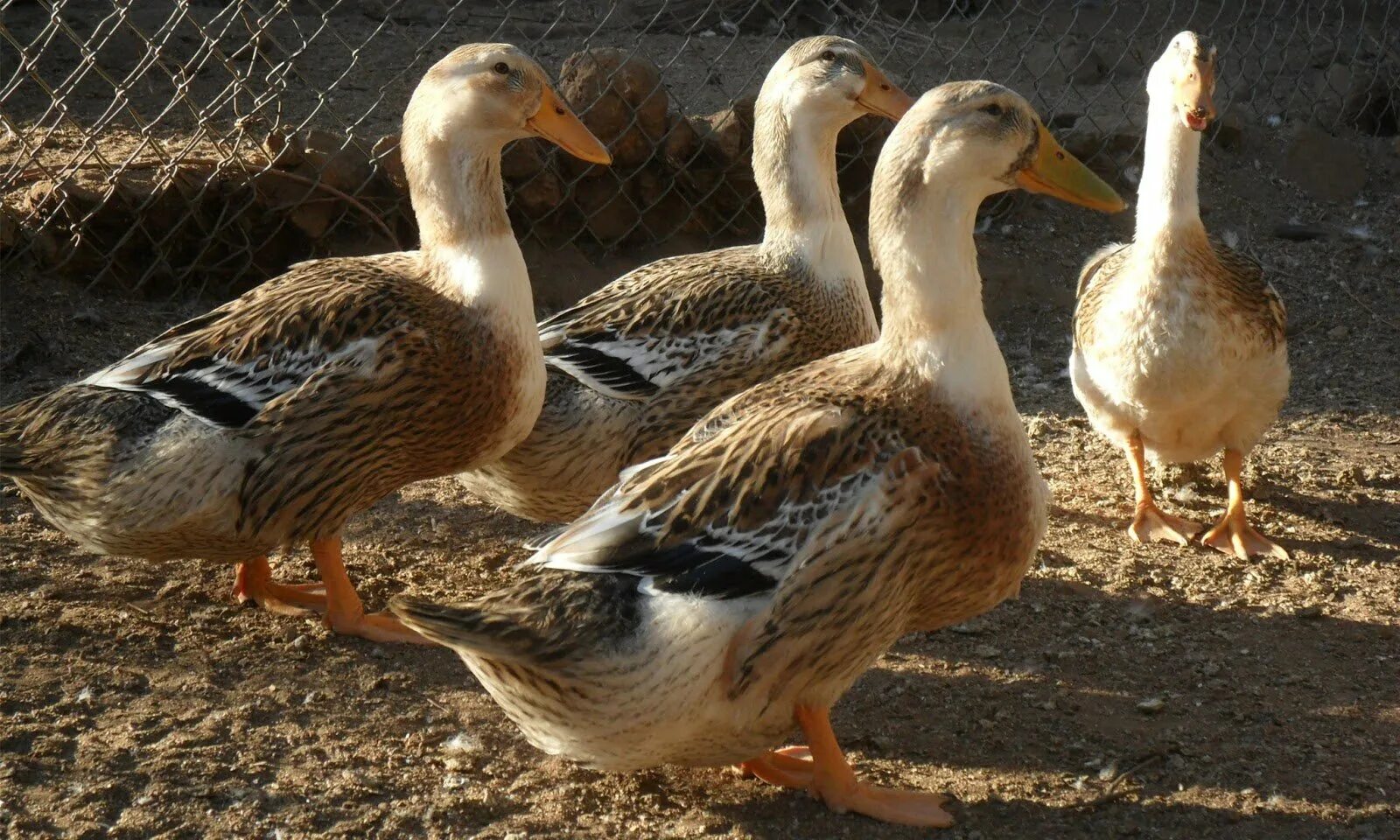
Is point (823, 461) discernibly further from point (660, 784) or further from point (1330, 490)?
point (1330, 490)

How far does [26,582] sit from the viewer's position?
450cm

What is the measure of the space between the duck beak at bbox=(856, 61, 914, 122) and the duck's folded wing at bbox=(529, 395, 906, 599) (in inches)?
77.2

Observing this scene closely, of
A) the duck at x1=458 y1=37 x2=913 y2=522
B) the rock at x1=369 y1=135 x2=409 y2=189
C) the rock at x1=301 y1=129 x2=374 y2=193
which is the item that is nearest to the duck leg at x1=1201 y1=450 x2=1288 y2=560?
the duck at x1=458 y1=37 x2=913 y2=522

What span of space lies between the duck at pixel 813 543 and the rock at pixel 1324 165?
5.69 meters

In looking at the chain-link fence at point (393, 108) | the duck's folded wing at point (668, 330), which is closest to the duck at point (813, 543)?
the duck's folded wing at point (668, 330)

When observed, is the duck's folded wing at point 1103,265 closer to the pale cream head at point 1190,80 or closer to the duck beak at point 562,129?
the pale cream head at point 1190,80

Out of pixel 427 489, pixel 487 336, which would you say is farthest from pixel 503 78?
pixel 427 489

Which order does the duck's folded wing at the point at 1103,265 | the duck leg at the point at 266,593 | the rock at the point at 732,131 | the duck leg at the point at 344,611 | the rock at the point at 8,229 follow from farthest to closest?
the rock at the point at 732,131 < the rock at the point at 8,229 < the duck's folded wing at the point at 1103,265 < the duck leg at the point at 266,593 < the duck leg at the point at 344,611

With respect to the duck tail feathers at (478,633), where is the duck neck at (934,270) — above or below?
above

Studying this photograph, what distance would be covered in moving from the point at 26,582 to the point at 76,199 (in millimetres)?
2368

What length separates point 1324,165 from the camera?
8.70m

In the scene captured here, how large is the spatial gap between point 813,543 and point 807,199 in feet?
6.95

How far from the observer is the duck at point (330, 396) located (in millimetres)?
4109

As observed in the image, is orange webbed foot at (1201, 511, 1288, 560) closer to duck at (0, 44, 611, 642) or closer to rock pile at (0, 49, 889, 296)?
duck at (0, 44, 611, 642)
